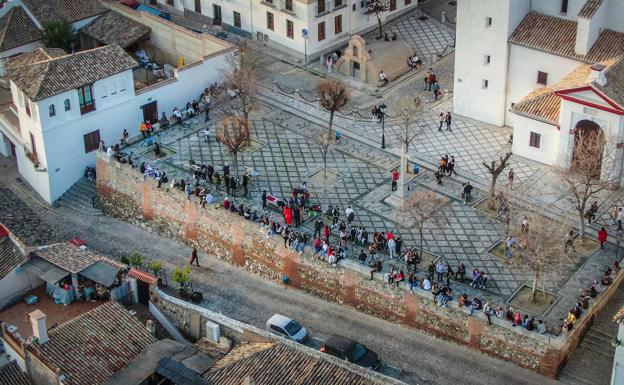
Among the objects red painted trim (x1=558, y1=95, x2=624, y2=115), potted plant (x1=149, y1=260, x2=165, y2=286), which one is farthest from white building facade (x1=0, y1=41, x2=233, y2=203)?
red painted trim (x1=558, y1=95, x2=624, y2=115)

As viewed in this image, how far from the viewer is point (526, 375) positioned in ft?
213

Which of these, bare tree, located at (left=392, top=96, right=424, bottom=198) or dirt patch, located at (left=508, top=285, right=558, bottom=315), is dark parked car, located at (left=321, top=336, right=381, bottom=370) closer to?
dirt patch, located at (left=508, top=285, right=558, bottom=315)

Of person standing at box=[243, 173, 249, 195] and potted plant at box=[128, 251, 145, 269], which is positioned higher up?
person standing at box=[243, 173, 249, 195]

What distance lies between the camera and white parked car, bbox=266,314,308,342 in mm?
67713

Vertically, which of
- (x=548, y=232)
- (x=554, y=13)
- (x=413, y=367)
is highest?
(x=554, y=13)

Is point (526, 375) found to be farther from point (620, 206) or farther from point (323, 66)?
point (323, 66)

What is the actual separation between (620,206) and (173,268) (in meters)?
30.6

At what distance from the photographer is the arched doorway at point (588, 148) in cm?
7319

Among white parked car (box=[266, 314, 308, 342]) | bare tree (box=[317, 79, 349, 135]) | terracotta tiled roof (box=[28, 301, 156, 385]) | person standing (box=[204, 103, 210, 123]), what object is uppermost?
bare tree (box=[317, 79, 349, 135])

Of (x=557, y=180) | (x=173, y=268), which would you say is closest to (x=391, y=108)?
(x=557, y=180)

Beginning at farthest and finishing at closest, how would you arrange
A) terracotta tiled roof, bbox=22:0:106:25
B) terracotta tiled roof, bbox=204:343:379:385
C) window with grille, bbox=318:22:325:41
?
terracotta tiled roof, bbox=22:0:106:25 → window with grille, bbox=318:22:325:41 → terracotta tiled roof, bbox=204:343:379:385

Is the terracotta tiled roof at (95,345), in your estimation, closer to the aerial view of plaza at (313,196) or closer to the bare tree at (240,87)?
the aerial view of plaza at (313,196)

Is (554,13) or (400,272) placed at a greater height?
(554,13)

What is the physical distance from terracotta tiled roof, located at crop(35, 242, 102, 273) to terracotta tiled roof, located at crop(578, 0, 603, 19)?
37.8 m
